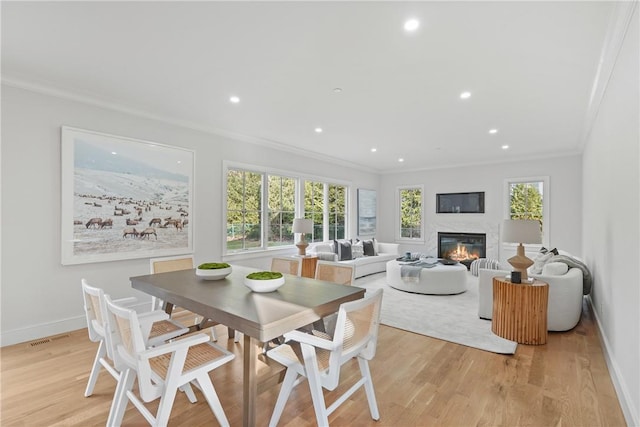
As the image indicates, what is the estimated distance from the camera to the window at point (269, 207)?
202 inches

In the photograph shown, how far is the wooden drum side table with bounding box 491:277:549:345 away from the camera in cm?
312

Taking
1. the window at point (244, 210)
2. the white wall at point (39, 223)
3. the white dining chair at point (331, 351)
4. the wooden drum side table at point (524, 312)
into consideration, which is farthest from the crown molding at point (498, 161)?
the white dining chair at point (331, 351)

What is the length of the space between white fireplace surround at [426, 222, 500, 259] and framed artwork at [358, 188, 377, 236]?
148 centimetres

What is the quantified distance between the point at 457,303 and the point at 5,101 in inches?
230

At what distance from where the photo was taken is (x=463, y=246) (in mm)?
7543

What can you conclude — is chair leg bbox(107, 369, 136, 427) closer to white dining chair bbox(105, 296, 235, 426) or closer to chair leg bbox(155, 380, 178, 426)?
white dining chair bbox(105, 296, 235, 426)

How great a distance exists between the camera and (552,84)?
3.16 metres

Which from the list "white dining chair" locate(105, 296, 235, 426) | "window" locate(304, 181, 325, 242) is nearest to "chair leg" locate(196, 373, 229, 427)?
"white dining chair" locate(105, 296, 235, 426)

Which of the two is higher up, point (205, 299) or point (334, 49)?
point (334, 49)

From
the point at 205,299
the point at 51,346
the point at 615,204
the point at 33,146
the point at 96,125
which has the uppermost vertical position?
the point at 96,125

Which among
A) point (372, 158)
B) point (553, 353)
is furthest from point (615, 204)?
point (372, 158)

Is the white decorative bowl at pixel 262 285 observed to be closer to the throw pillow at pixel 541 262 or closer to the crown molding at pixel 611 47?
the crown molding at pixel 611 47

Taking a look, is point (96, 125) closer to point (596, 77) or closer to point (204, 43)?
point (204, 43)

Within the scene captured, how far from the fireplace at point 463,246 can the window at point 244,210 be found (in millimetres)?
4773
